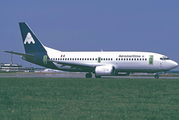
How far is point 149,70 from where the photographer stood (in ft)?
140

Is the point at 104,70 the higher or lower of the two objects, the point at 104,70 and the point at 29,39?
the lower

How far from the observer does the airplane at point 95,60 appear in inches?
1674

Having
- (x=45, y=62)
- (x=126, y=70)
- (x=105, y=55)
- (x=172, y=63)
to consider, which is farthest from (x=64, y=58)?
(x=172, y=63)

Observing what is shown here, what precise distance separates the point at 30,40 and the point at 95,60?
11491 mm

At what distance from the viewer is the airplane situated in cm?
4253

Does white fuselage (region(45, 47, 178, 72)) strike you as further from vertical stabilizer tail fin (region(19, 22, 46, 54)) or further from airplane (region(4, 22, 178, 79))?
vertical stabilizer tail fin (region(19, 22, 46, 54))

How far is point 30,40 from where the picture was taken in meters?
48.8

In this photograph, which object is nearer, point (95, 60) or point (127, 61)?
point (127, 61)

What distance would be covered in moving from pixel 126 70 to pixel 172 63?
651cm

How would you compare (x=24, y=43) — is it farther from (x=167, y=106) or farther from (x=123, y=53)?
(x=167, y=106)

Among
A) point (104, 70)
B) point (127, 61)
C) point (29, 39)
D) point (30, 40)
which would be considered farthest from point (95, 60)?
point (29, 39)

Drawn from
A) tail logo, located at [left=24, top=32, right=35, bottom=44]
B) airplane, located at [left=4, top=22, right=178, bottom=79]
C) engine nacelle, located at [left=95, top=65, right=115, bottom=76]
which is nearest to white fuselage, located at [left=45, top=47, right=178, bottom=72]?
airplane, located at [left=4, top=22, right=178, bottom=79]

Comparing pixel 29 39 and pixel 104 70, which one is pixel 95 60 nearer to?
pixel 104 70

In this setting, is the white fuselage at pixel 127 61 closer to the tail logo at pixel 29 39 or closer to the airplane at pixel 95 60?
the airplane at pixel 95 60
